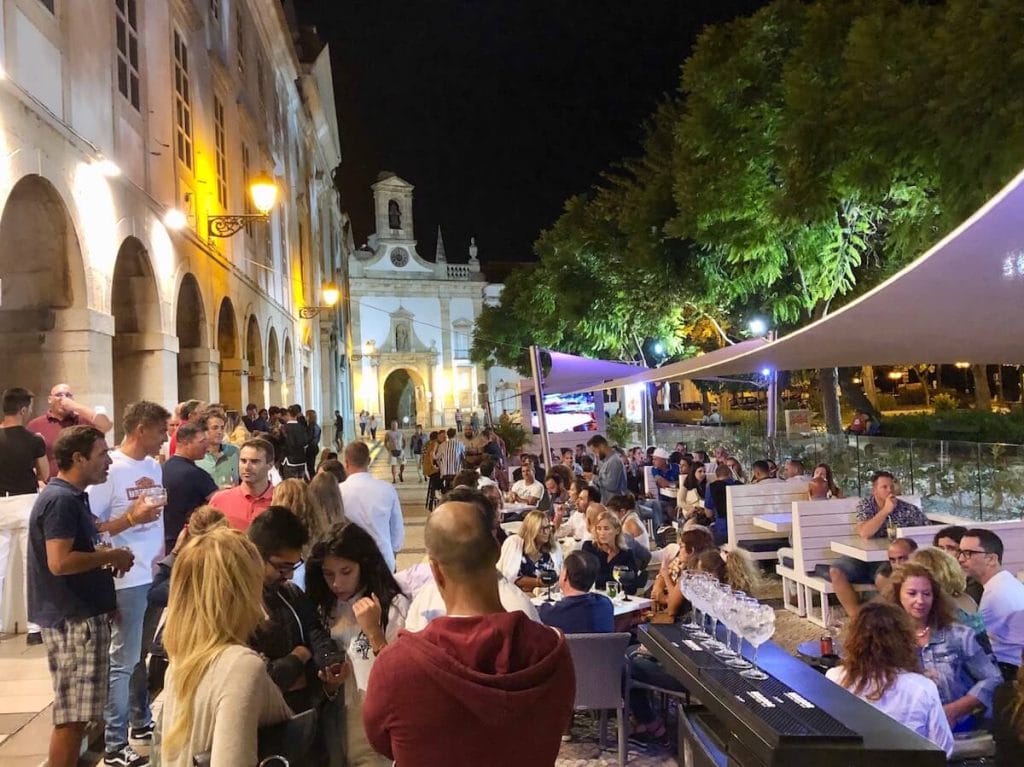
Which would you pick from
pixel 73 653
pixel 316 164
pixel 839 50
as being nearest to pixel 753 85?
pixel 839 50

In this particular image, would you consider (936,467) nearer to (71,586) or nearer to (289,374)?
(71,586)

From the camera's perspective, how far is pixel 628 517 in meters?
6.83

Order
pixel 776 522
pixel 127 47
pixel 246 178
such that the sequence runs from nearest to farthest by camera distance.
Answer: pixel 776 522
pixel 127 47
pixel 246 178

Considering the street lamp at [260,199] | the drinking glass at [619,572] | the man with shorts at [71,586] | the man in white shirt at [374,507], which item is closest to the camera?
the man with shorts at [71,586]

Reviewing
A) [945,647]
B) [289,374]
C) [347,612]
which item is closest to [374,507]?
[347,612]

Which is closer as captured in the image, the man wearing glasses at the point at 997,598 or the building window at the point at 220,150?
the man wearing glasses at the point at 997,598

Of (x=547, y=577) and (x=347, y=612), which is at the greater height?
(x=347, y=612)

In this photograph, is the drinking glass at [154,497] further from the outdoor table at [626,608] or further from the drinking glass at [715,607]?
the drinking glass at [715,607]

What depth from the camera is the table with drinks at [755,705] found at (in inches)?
75.1

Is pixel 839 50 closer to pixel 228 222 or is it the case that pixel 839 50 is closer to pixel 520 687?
pixel 228 222

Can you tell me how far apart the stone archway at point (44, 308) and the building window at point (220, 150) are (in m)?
6.27

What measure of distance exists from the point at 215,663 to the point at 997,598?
12.3 feet

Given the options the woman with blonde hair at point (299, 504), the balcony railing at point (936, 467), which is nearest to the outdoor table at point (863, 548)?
the balcony railing at point (936, 467)

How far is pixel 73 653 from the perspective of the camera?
3.56 meters
